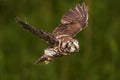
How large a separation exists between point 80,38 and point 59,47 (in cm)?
366

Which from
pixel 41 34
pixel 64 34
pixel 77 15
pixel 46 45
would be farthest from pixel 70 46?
pixel 46 45

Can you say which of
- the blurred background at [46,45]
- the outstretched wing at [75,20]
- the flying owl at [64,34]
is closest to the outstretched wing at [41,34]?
the flying owl at [64,34]

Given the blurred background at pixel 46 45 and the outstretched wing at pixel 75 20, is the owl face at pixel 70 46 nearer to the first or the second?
the outstretched wing at pixel 75 20

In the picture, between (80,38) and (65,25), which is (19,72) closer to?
(80,38)

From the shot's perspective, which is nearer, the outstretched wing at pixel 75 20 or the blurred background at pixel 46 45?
the outstretched wing at pixel 75 20

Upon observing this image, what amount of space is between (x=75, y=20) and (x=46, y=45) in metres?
2.50

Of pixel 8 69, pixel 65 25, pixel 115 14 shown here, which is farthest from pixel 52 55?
pixel 115 14

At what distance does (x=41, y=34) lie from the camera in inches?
189

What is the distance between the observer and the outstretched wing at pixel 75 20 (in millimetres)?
5590

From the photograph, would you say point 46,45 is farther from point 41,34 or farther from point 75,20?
point 41,34

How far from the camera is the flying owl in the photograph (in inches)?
190

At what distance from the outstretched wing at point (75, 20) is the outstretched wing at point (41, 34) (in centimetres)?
52

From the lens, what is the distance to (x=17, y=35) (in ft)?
29.8

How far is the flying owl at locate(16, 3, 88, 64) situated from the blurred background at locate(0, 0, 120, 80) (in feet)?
4.09
